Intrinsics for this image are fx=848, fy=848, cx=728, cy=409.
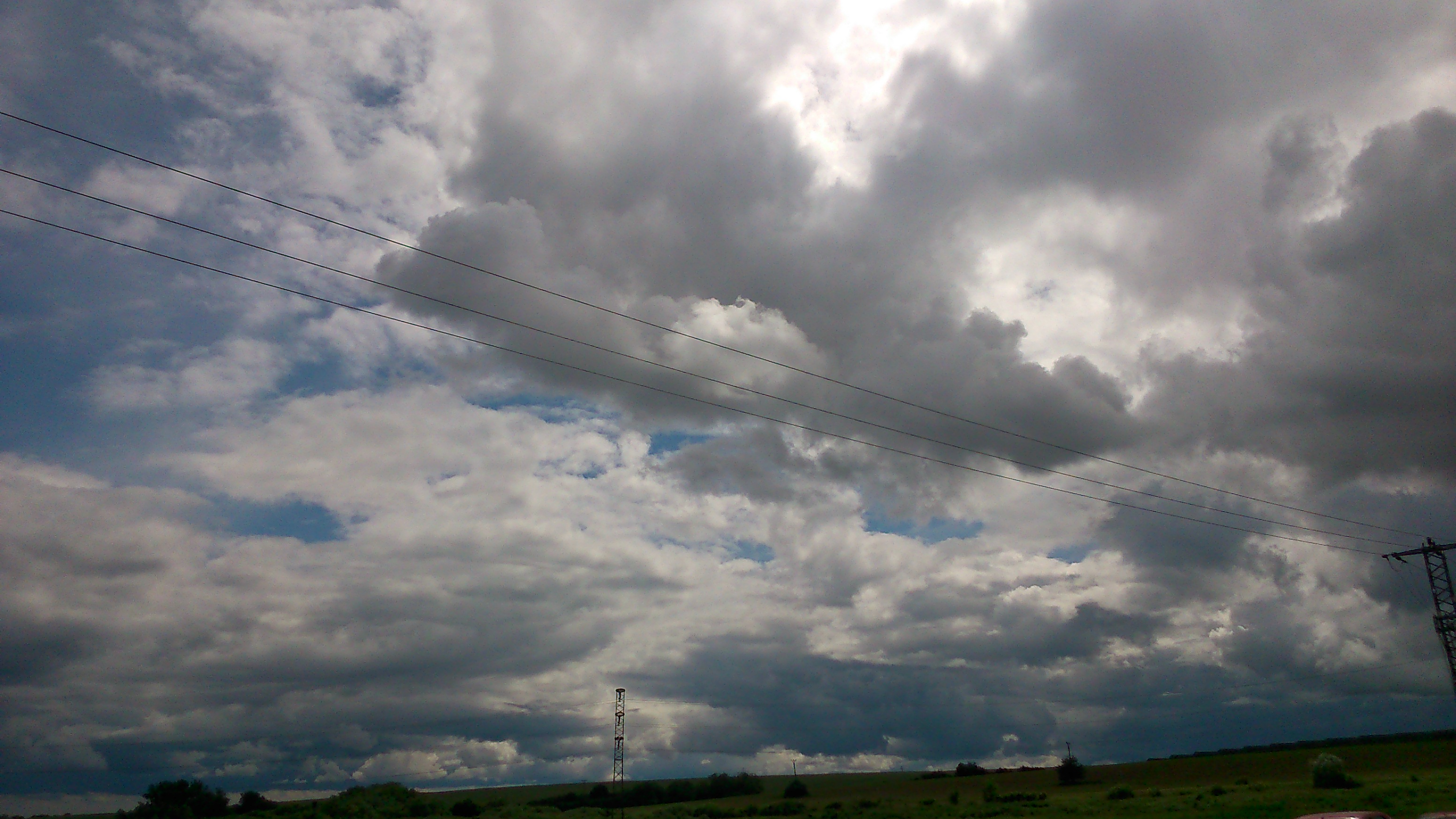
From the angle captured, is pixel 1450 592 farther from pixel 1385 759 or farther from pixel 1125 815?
pixel 1385 759

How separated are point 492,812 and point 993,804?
3118 inches

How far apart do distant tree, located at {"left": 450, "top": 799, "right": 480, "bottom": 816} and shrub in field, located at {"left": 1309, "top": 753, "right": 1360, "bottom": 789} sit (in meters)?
118

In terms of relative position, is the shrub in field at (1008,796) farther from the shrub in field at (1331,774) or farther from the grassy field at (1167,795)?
the shrub in field at (1331,774)

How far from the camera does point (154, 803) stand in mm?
155500

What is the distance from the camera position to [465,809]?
126 m

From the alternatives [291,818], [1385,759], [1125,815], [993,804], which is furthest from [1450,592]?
[291,818]

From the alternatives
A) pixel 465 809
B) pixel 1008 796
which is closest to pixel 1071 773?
pixel 1008 796

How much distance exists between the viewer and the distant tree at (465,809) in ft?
396

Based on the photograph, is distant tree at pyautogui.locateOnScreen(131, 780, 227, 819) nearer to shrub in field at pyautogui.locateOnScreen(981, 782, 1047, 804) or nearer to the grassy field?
the grassy field

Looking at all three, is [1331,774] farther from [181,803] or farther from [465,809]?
[181,803]

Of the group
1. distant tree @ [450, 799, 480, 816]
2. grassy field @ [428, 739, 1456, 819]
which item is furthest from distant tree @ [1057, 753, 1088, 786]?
distant tree @ [450, 799, 480, 816]

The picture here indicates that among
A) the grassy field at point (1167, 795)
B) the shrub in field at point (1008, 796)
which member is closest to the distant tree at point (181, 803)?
the grassy field at point (1167, 795)

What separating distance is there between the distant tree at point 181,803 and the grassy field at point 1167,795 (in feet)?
155

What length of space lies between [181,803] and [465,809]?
69714 millimetres
